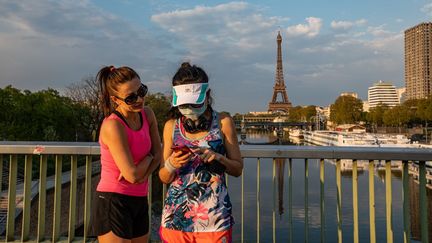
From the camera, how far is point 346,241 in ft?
54.1

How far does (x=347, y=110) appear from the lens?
82.5 meters

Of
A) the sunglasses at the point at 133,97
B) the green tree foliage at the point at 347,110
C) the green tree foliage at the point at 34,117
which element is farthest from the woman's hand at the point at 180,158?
the green tree foliage at the point at 347,110

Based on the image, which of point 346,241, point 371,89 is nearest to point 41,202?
point 346,241

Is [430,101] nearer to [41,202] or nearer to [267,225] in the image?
[267,225]

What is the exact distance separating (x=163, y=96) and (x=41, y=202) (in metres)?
32.2

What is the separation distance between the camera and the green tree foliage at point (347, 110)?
8250 centimetres

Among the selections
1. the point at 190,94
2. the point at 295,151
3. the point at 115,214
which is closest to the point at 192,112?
the point at 190,94

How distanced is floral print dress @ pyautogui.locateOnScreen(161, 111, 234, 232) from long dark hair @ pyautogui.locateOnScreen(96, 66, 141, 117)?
476 mm

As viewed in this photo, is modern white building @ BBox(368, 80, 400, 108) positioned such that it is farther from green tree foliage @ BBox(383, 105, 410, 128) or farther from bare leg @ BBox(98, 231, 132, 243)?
bare leg @ BBox(98, 231, 132, 243)

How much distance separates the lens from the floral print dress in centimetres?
195

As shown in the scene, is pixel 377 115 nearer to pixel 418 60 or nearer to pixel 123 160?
pixel 418 60

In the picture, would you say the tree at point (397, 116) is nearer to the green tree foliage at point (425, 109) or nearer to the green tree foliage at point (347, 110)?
the green tree foliage at point (425, 109)

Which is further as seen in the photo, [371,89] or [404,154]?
[371,89]

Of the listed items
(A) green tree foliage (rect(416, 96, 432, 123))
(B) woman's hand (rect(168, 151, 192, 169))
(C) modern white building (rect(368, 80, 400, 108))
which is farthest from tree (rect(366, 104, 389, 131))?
(B) woman's hand (rect(168, 151, 192, 169))
